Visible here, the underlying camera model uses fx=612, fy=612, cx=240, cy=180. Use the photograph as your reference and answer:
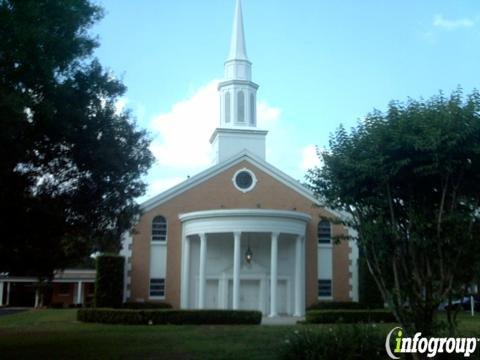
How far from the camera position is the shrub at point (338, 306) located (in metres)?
33.8

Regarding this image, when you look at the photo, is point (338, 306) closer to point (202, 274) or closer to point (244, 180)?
point (202, 274)

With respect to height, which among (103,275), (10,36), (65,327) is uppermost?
(10,36)

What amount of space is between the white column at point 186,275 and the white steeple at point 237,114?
8.52m

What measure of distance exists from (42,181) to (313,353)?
7.47 m

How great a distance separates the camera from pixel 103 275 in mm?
32375

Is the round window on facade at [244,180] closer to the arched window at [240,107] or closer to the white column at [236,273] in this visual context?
the white column at [236,273]

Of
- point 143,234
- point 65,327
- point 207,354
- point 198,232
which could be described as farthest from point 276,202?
point 207,354

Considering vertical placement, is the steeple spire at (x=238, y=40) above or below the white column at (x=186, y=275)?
above

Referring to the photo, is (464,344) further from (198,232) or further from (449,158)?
(198,232)

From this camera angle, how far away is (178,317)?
26297mm

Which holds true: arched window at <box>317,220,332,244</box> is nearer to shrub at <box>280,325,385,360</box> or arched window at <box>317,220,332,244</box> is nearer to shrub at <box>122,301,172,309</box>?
shrub at <box>122,301,172,309</box>

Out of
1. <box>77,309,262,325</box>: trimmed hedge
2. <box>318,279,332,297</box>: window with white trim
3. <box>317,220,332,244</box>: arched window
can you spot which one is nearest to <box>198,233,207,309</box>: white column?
<box>77,309,262,325</box>: trimmed hedge

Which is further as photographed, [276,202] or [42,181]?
[276,202]

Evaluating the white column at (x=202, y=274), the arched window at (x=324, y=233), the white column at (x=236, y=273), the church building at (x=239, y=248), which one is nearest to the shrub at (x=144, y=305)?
the church building at (x=239, y=248)
